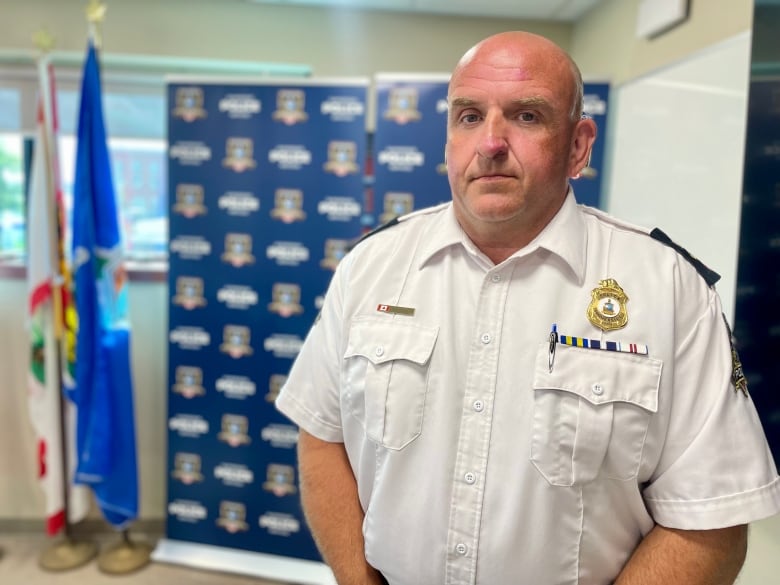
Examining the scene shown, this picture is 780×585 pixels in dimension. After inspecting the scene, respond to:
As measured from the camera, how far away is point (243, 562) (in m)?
2.63

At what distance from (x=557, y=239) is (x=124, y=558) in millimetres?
2678

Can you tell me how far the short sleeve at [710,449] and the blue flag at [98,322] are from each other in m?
2.32

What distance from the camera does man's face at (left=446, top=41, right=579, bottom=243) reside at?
886 millimetres

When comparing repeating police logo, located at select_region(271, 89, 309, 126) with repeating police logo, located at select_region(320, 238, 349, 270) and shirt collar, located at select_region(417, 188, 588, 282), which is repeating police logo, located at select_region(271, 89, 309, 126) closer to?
repeating police logo, located at select_region(320, 238, 349, 270)

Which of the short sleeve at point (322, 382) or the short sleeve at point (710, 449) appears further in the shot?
the short sleeve at point (322, 382)

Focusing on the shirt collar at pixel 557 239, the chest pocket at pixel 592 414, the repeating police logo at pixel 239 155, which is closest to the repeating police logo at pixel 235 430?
the repeating police logo at pixel 239 155

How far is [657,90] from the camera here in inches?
80.5

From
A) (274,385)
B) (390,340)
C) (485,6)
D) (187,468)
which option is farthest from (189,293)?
(485,6)

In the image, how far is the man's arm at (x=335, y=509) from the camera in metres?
1.04

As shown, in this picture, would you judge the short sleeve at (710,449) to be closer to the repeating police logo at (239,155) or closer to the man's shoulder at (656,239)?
the man's shoulder at (656,239)

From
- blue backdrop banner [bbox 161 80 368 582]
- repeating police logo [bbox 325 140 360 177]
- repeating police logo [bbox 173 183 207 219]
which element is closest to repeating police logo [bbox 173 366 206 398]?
blue backdrop banner [bbox 161 80 368 582]

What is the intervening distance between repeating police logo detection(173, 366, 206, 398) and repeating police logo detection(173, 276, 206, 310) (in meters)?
0.30

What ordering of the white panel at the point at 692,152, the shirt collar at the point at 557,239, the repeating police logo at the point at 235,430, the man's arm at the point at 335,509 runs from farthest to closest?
the repeating police logo at the point at 235,430 < the white panel at the point at 692,152 < the man's arm at the point at 335,509 < the shirt collar at the point at 557,239

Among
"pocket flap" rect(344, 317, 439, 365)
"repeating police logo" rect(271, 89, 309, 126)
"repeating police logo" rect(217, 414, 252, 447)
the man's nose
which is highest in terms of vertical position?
"repeating police logo" rect(271, 89, 309, 126)
